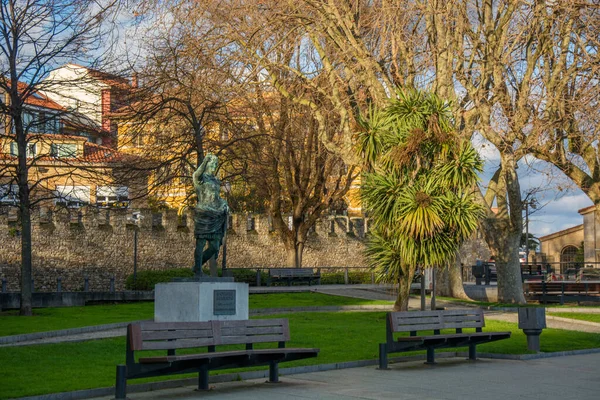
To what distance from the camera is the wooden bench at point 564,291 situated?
27.4 meters

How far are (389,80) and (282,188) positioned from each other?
1974cm

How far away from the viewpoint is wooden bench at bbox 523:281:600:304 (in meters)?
27.4

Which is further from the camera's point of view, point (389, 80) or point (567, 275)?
point (567, 275)

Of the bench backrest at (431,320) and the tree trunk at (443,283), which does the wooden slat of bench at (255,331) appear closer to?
the bench backrest at (431,320)

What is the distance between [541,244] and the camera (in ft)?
206

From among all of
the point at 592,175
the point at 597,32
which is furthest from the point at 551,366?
the point at 592,175

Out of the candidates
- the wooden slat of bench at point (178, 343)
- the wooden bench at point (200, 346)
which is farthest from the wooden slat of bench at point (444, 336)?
the wooden slat of bench at point (178, 343)

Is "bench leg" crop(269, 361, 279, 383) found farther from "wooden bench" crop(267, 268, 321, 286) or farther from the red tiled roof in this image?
"wooden bench" crop(267, 268, 321, 286)

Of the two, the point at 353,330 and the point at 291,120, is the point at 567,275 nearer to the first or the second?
the point at 291,120

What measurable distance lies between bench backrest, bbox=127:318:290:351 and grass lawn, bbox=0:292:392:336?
665 cm

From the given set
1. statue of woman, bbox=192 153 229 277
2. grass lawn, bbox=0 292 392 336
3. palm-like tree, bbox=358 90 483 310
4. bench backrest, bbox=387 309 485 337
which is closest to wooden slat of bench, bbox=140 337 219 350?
bench backrest, bbox=387 309 485 337

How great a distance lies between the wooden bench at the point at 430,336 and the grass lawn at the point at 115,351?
84cm

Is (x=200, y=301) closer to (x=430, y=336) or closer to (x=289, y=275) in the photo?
(x=430, y=336)

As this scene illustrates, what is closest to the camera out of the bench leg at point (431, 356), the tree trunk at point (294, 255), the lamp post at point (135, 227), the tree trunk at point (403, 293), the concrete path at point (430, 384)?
the concrete path at point (430, 384)
